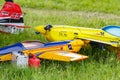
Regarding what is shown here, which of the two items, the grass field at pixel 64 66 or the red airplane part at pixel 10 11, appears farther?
the red airplane part at pixel 10 11

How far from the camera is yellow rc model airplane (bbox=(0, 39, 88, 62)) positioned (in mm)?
4703

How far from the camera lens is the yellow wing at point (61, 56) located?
4.61 metres

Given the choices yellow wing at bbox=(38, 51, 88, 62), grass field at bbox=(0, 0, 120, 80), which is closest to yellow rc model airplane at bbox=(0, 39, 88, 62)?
yellow wing at bbox=(38, 51, 88, 62)

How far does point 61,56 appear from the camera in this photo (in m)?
4.68

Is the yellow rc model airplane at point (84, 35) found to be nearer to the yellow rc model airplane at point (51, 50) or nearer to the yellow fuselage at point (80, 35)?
the yellow fuselage at point (80, 35)

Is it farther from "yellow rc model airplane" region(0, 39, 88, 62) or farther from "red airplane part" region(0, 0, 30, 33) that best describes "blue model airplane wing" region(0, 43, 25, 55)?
"red airplane part" region(0, 0, 30, 33)

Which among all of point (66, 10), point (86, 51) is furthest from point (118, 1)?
point (86, 51)

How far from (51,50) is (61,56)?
0.30 metres

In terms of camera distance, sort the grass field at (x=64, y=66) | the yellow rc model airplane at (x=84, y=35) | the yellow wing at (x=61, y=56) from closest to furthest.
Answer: the grass field at (x=64, y=66), the yellow wing at (x=61, y=56), the yellow rc model airplane at (x=84, y=35)

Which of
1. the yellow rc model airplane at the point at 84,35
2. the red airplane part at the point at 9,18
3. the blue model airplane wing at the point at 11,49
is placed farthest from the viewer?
the red airplane part at the point at 9,18

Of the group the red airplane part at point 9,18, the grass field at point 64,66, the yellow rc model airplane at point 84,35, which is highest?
the red airplane part at point 9,18

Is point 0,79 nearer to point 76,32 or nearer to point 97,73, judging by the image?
point 97,73

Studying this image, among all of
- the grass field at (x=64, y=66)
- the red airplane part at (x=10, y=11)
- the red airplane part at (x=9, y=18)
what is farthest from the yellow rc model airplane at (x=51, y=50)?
the red airplane part at (x=10, y=11)

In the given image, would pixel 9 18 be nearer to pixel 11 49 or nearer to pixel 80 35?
pixel 11 49
